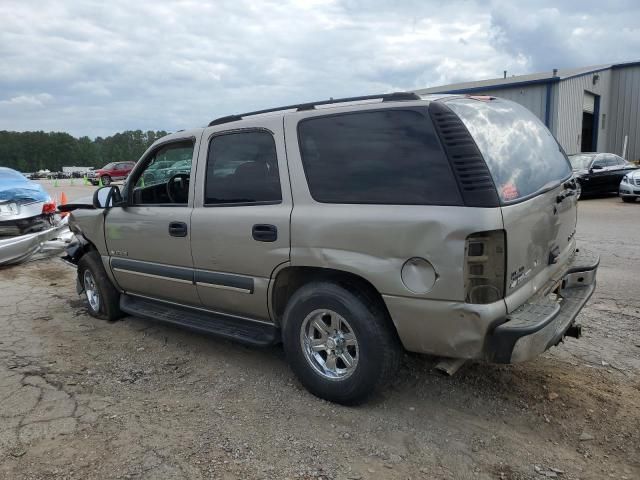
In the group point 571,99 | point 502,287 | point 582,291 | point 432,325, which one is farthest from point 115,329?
point 571,99

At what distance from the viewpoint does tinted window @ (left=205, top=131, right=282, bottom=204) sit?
3.66 m

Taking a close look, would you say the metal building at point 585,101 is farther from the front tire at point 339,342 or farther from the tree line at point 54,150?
the tree line at point 54,150

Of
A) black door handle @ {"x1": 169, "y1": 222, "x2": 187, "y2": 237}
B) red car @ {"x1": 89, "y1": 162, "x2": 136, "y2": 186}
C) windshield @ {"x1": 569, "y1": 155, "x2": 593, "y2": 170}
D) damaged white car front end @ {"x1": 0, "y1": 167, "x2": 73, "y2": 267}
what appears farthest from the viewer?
red car @ {"x1": 89, "y1": 162, "x2": 136, "y2": 186}

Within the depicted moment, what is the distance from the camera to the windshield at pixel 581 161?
54.7 feet

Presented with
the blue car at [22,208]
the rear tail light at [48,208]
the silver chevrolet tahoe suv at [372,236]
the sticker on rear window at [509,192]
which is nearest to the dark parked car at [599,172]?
the silver chevrolet tahoe suv at [372,236]

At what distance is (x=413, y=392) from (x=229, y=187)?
1.99 meters

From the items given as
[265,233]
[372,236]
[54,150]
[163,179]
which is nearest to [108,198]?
[163,179]

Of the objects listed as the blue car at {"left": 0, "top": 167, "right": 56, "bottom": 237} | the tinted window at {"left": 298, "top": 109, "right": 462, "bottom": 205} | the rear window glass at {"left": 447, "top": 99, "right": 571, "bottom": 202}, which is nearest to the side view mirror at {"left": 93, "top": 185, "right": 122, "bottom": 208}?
the tinted window at {"left": 298, "top": 109, "right": 462, "bottom": 205}

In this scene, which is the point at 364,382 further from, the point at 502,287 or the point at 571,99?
the point at 571,99

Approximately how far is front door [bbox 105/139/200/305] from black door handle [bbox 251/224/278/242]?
2.37 feet

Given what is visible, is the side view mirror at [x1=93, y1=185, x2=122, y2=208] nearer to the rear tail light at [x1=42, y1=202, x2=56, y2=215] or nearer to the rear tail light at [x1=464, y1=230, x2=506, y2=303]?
the rear tail light at [x1=464, y1=230, x2=506, y2=303]

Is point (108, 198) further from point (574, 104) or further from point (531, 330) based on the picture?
point (574, 104)

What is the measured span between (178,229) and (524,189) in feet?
8.46

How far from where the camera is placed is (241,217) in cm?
372
